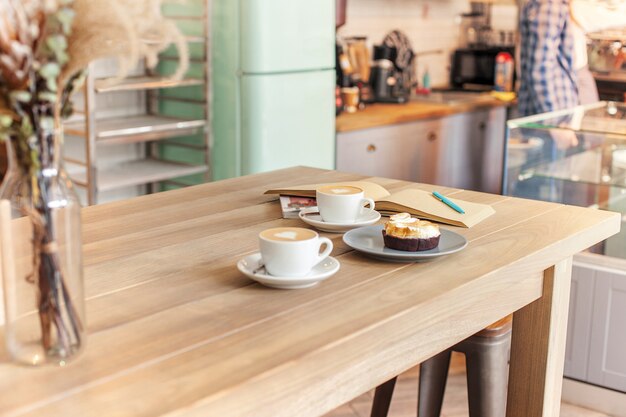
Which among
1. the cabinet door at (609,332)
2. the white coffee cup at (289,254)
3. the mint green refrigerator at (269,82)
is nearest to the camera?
the white coffee cup at (289,254)

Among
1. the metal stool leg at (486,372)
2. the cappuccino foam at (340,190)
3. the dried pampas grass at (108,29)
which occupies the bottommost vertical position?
the metal stool leg at (486,372)

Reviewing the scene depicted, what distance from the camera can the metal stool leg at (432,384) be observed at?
243cm

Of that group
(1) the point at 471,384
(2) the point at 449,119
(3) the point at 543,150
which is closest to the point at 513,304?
(1) the point at 471,384

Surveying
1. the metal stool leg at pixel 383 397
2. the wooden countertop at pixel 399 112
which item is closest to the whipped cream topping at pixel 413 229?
the metal stool leg at pixel 383 397

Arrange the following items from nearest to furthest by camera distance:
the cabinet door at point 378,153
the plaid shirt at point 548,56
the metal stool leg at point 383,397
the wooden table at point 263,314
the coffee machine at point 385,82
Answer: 1. the wooden table at point 263,314
2. the metal stool leg at point 383,397
3. the cabinet door at point 378,153
4. the plaid shirt at point 548,56
5. the coffee machine at point 385,82

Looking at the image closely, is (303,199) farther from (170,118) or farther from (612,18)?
(612,18)

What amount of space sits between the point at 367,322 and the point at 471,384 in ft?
3.23

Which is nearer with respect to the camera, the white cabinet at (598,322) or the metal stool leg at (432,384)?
the metal stool leg at (432,384)

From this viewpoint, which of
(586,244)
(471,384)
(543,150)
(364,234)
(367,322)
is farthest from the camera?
(543,150)

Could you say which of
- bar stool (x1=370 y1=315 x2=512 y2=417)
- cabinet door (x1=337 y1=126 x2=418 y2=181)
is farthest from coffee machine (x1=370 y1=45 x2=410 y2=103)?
bar stool (x1=370 y1=315 x2=512 y2=417)

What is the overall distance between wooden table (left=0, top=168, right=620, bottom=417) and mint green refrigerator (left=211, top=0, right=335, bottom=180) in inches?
75.7

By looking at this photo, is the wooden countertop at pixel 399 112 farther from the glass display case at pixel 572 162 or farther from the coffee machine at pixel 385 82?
the glass display case at pixel 572 162

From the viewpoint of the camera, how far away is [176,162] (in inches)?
171

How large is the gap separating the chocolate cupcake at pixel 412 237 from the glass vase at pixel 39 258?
706mm
